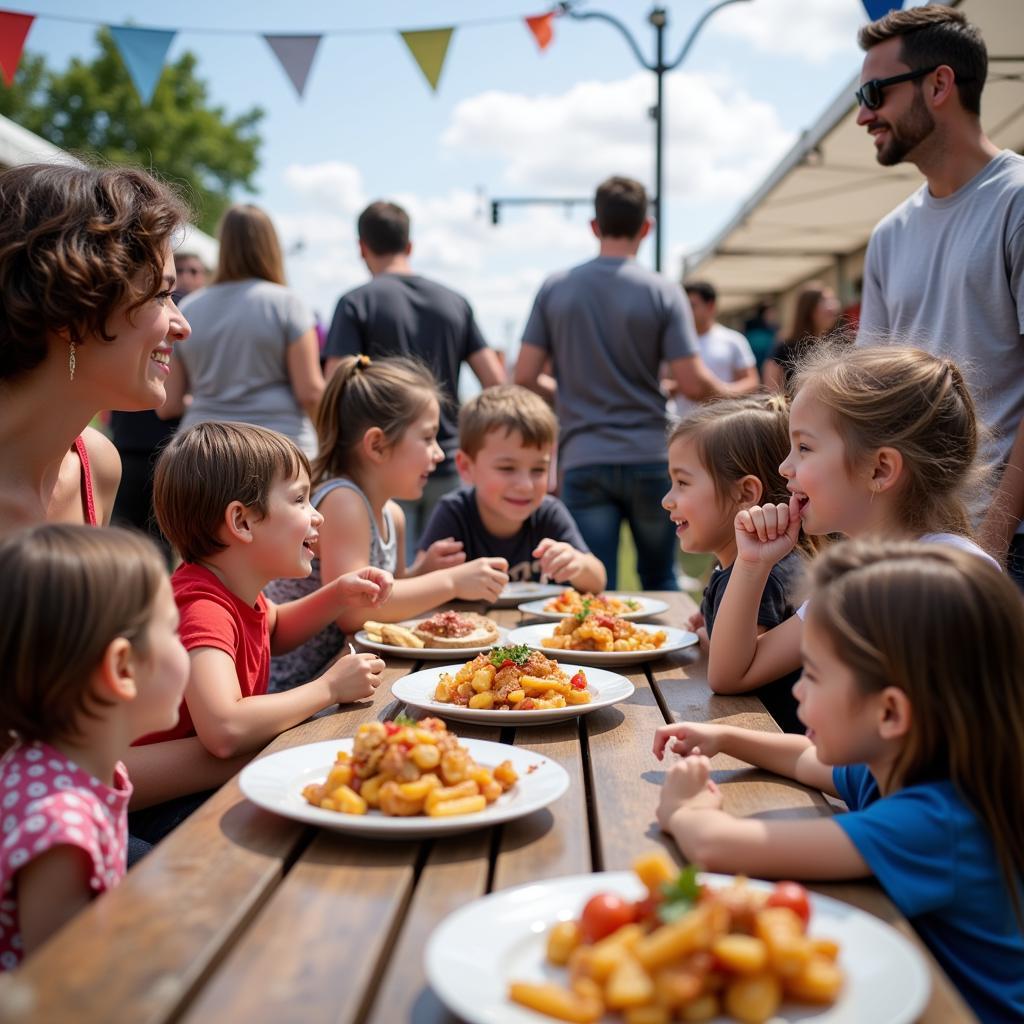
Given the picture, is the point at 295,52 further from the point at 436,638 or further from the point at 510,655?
the point at 510,655

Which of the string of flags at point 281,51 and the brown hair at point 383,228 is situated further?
the string of flags at point 281,51

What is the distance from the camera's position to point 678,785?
1503 millimetres

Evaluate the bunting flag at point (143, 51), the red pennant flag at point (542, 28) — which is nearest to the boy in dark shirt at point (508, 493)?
the bunting flag at point (143, 51)

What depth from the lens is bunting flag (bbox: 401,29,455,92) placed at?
6398 mm

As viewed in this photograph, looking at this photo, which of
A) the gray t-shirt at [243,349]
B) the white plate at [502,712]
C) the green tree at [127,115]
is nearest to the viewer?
the white plate at [502,712]

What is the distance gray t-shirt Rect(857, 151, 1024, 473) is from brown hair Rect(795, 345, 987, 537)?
841 millimetres

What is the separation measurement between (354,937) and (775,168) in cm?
1047

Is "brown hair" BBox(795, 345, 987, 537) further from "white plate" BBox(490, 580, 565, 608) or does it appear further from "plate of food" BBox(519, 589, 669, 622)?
"white plate" BBox(490, 580, 565, 608)

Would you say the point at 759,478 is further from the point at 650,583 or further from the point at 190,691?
the point at 650,583

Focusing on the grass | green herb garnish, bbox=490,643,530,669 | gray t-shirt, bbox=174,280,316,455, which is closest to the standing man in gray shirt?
gray t-shirt, bbox=174,280,316,455

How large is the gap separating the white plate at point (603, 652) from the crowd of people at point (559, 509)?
0.13 metres

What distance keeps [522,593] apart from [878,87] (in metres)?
2.10

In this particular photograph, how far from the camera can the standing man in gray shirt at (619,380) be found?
5051mm

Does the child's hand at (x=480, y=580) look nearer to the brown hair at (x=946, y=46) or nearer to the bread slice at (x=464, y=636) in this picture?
the bread slice at (x=464, y=636)
